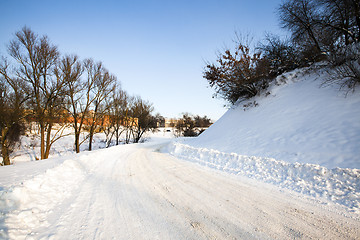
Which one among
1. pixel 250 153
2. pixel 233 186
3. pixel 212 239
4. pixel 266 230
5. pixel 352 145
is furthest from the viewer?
pixel 250 153

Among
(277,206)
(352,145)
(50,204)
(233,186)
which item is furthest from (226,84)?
(50,204)

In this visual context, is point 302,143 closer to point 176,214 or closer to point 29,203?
point 176,214

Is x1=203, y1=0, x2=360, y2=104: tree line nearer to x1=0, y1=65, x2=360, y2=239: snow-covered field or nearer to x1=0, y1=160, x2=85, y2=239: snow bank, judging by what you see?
x1=0, y1=65, x2=360, y2=239: snow-covered field

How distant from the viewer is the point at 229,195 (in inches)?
137

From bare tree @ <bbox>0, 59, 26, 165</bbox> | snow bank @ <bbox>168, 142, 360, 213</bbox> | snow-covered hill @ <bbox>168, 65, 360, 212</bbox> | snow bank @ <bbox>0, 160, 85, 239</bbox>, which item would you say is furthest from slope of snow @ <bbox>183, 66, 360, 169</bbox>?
bare tree @ <bbox>0, 59, 26, 165</bbox>

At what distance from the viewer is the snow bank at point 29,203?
7.34 feet

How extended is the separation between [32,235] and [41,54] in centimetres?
1739

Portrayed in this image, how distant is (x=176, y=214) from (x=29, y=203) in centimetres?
306

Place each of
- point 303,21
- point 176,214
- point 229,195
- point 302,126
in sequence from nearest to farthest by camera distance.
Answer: point 176,214 < point 229,195 < point 302,126 < point 303,21

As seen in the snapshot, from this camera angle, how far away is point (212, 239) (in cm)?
207

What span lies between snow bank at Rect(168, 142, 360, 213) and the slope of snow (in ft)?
1.25

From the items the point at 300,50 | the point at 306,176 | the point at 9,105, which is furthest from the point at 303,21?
the point at 9,105

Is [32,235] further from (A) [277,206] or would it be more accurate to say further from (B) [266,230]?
(A) [277,206]

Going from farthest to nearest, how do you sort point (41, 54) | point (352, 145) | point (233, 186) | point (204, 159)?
point (41, 54) → point (204, 159) → point (352, 145) → point (233, 186)
